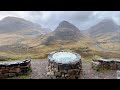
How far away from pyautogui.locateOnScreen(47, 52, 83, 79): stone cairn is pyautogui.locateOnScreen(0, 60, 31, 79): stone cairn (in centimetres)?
139

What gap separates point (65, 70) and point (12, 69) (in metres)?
2.75

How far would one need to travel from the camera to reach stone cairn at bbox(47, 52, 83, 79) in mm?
9781

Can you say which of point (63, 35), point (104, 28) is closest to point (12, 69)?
point (63, 35)

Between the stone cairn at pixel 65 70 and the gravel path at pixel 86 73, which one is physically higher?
the stone cairn at pixel 65 70

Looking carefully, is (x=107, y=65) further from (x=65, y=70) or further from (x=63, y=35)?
(x=63, y=35)

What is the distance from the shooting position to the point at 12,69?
1010 cm

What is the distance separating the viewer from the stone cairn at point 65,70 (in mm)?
9781

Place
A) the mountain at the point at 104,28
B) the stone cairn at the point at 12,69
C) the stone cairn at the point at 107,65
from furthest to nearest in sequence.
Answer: the mountain at the point at 104,28, the stone cairn at the point at 107,65, the stone cairn at the point at 12,69

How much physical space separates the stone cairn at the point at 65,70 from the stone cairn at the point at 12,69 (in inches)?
54.7

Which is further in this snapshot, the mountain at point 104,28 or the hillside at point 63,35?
the mountain at point 104,28

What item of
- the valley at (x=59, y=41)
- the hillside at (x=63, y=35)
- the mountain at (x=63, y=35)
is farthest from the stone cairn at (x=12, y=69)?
the mountain at (x=63, y=35)

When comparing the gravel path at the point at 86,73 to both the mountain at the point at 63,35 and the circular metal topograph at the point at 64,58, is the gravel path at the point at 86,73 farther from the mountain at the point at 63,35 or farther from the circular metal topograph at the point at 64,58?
the mountain at the point at 63,35
